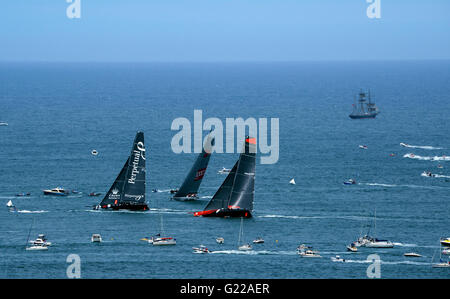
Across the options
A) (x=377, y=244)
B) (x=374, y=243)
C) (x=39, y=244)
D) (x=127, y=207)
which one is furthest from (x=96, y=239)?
(x=377, y=244)

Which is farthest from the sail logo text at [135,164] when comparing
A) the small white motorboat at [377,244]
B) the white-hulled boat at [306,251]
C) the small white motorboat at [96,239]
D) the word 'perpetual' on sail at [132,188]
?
the small white motorboat at [377,244]

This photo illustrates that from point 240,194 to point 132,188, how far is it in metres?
17.6

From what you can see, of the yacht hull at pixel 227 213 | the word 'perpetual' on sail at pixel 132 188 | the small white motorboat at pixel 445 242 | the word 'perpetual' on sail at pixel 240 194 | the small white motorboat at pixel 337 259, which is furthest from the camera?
the word 'perpetual' on sail at pixel 132 188

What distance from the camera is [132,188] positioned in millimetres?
141250

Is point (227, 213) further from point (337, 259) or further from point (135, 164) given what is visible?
point (337, 259)

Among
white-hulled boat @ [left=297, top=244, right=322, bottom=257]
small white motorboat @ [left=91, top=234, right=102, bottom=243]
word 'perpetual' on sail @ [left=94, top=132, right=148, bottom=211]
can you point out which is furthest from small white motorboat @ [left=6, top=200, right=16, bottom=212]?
white-hulled boat @ [left=297, top=244, right=322, bottom=257]

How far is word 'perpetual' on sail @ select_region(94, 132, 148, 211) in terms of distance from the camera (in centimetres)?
14125

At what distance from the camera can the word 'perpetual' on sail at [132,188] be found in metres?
Result: 141

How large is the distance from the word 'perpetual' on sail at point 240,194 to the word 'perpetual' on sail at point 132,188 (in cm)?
1014

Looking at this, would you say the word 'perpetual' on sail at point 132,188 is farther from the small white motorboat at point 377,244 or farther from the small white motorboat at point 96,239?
the small white motorboat at point 377,244

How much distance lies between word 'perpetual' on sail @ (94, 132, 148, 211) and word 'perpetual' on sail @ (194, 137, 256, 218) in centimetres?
1014

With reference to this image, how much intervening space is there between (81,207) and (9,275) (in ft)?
132

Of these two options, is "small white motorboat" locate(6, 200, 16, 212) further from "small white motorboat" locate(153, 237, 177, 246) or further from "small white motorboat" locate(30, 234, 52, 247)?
"small white motorboat" locate(153, 237, 177, 246)

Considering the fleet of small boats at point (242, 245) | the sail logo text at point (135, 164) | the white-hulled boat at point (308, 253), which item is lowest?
the white-hulled boat at point (308, 253)
